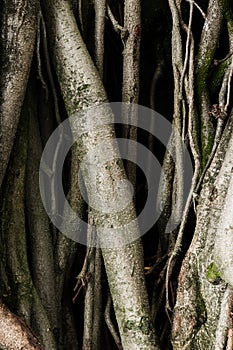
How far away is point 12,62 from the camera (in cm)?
183

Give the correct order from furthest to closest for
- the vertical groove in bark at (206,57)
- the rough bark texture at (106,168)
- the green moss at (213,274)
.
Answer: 1. the vertical groove in bark at (206,57)
2. the rough bark texture at (106,168)
3. the green moss at (213,274)

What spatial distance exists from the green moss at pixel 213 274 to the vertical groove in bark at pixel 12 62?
2.16ft

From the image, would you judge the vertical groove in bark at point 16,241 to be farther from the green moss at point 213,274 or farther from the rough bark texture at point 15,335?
the green moss at point 213,274

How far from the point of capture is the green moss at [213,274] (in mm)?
1652

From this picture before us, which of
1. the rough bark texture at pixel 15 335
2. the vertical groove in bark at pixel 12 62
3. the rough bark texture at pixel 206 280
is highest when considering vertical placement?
the vertical groove in bark at pixel 12 62

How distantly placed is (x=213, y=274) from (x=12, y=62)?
0.84 metres

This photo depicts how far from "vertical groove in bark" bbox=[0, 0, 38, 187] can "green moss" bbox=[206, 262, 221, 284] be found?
66 centimetres

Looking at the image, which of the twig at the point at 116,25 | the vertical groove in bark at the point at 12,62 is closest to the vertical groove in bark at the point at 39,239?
the vertical groove in bark at the point at 12,62

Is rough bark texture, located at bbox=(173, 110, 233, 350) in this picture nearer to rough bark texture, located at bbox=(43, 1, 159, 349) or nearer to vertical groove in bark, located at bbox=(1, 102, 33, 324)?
rough bark texture, located at bbox=(43, 1, 159, 349)

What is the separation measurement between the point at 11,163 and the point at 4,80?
10.1 inches

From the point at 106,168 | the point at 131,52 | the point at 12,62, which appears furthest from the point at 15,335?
the point at 131,52

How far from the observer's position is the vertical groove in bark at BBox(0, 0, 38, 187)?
5.98 feet

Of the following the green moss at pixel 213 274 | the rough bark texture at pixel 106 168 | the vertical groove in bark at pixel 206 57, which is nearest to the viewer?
the green moss at pixel 213 274

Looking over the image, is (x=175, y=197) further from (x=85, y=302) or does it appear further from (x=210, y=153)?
(x=85, y=302)
